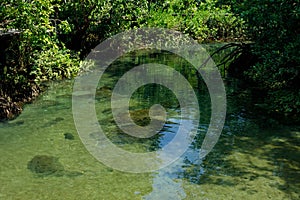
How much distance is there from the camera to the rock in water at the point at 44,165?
7219 mm

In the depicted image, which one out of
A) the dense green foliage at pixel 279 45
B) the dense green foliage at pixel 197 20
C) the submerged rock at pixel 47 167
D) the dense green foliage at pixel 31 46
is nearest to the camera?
the submerged rock at pixel 47 167

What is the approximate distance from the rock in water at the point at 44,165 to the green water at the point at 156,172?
0.31ft

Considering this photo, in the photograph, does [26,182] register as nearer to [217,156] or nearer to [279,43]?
[217,156]

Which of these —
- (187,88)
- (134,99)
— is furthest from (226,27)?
(134,99)

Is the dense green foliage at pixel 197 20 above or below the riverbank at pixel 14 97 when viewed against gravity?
above

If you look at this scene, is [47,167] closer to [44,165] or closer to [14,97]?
[44,165]

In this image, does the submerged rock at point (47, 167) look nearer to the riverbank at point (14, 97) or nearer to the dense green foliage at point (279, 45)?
the riverbank at point (14, 97)

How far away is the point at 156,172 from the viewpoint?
286 inches

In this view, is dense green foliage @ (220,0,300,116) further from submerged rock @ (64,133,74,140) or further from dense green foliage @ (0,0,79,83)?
dense green foliage @ (0,0,79,83)

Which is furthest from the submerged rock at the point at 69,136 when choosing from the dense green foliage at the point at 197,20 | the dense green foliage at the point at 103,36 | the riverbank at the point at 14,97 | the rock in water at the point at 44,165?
the dense green foliage at the point at 197,20

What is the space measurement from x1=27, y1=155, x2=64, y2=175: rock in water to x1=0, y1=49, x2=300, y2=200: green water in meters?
0.09

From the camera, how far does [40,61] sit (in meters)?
13.1

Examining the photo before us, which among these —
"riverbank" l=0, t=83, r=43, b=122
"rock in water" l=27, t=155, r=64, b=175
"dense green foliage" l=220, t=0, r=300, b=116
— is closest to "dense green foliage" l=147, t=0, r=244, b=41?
"dense green foliage" l=220, t=0, r=300, b=116

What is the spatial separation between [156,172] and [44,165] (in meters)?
2.23
